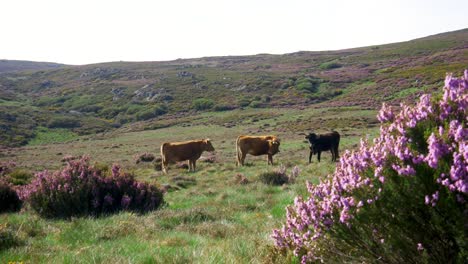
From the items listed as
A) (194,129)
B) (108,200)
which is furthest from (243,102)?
(108,200)

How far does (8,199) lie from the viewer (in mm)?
10219

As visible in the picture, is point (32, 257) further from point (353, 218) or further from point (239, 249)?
point (353, 218)

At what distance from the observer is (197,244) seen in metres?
5.44

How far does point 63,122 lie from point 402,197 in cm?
7238

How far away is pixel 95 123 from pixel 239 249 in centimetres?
7043

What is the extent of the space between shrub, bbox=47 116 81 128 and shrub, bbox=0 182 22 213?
60.8 metres

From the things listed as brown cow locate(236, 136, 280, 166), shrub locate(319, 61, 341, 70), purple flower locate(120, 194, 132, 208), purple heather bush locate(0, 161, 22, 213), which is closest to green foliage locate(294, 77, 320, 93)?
shrub locate(319, 61, 341, 70)

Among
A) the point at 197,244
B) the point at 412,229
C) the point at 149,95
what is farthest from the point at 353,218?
the point at 149,95

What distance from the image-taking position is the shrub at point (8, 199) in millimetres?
10062

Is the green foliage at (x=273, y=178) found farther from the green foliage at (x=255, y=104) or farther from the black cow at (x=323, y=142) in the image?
the green foliage at (x=255, y=104)

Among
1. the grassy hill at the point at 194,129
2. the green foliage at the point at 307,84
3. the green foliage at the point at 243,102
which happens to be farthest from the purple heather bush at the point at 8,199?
the green foliage at the point at 307,84

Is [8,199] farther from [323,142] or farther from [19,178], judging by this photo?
[323,142]

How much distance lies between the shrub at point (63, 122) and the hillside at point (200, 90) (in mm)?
148

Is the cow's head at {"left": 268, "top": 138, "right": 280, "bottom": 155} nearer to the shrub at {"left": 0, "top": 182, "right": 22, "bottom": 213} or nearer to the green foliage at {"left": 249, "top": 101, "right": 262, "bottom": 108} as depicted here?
the shrub at {"left": 0, "top": 182, "right": 22, "bottom": 213}
